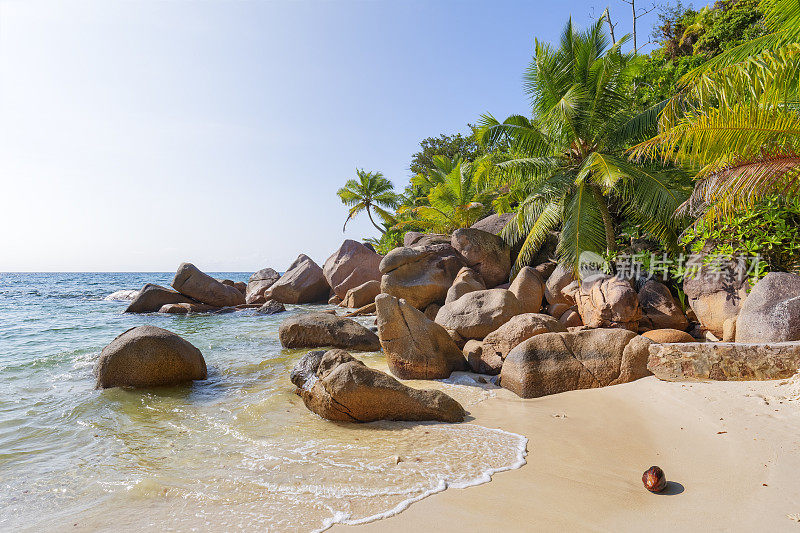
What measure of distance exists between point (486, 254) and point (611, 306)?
640 centimetres

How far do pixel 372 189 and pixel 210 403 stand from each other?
26.8 m

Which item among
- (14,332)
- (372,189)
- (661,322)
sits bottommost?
(14,332)

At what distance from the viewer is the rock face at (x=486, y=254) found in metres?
14.4

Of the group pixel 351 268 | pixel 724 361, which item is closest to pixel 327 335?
pixel 724 361

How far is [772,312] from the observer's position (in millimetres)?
6125

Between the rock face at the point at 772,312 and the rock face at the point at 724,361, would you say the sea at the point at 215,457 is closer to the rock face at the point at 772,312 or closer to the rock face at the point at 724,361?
the rock face at the point at 724,361

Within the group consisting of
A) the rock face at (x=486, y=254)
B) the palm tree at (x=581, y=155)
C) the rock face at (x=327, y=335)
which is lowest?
the rock face at (x=327, y=335)

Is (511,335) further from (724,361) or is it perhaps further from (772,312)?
(772,312)

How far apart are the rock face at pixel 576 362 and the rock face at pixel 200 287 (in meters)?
18.0

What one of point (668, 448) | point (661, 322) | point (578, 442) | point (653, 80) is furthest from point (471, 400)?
point (653, 80)

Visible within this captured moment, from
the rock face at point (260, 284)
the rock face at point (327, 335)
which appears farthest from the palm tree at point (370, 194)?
the rock face at point (327, 335)

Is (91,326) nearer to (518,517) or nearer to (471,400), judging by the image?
(471,400)

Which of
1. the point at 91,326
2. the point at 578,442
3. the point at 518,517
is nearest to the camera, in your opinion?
the point at 518,517

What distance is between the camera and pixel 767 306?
6223 millimetres
